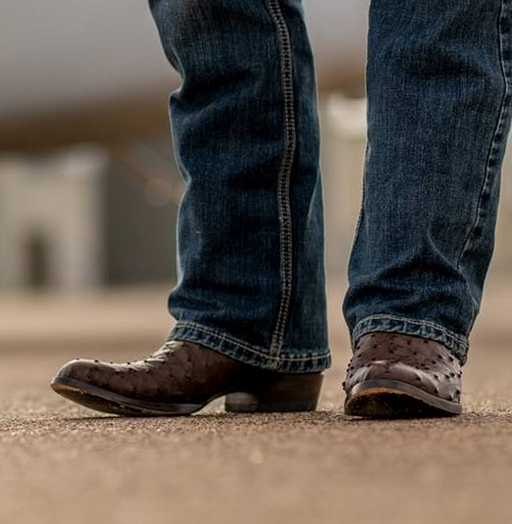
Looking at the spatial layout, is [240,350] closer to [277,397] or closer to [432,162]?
[277,397]

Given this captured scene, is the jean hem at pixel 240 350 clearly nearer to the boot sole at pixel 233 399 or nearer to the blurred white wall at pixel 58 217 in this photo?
the boot sole at pixel 233 399

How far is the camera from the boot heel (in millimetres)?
748

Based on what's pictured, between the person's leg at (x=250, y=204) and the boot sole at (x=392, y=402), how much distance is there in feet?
0.38

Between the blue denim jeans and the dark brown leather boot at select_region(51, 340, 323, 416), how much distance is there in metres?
0.01

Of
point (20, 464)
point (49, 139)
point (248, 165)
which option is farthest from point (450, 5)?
point (49, 139)

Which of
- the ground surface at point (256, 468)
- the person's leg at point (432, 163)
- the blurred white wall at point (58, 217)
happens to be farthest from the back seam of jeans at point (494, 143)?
the blurred white wall at point (58, 217)

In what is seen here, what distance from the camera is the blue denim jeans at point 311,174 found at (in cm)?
67

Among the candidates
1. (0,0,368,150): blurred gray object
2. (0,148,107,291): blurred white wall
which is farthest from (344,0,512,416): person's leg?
(0,148,107,291): blurred white wall

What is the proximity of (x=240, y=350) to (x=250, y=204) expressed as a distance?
102mm

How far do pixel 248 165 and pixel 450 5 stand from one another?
0.58 ft

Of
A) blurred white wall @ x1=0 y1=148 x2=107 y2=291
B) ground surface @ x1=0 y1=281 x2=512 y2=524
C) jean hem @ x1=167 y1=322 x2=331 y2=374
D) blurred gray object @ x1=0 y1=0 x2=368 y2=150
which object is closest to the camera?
ground surface @ x1=0 y1=281 x2=512 y2=524

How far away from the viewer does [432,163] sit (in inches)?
26.4

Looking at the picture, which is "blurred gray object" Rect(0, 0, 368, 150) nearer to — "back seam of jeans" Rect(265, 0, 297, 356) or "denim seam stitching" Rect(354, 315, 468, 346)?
"back seam of jeans" Rect(265, 0, 297, 356)

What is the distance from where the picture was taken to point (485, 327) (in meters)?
2.33
